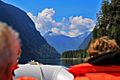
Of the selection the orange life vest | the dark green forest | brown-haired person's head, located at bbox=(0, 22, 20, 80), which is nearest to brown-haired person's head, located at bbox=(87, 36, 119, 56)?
the orange life vest

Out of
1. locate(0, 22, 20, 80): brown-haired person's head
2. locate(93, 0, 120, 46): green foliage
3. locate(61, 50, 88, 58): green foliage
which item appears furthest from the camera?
locate(61, 50, 88, 58): green foliage

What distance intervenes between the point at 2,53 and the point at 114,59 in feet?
5.73

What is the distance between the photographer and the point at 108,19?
57625 millimetres

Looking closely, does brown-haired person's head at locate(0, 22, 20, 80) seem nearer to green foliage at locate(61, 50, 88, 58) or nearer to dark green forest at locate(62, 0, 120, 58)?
dark green forest at locate(62, 0, 120, 58)

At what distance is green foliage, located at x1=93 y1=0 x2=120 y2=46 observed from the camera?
2186 inches

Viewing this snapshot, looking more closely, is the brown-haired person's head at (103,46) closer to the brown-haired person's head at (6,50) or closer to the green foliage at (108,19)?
the brown-haired person's head at (6,50)

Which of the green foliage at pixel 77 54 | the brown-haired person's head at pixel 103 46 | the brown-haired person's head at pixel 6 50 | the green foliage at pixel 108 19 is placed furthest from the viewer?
the green foliage at pixel 77 54

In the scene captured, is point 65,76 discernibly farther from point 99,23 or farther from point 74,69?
point 99,23

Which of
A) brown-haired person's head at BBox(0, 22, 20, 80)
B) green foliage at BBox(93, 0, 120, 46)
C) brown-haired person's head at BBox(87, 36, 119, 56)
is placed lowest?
brown-haired person's head at BBox(0, 22, 20, 80)

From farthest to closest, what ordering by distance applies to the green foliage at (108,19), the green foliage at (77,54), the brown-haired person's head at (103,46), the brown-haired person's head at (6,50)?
1. the green foliage at (77,54)
2. the green foliage at (108,19)
3. the brown-haired person's head at (103,46)
4. the brown-haired person's head at (6,50)

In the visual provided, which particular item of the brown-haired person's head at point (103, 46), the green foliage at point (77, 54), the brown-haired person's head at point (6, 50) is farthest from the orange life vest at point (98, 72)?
the green foliage at point (77, 54)

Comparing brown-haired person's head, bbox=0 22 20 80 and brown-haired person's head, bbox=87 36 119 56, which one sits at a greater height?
brown-haired person's head, bbox=87 36 119 56

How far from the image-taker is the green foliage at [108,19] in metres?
55.5

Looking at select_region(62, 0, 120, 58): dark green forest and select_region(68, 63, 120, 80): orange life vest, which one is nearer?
select_region(68, 63, 120, 80): orange life vest
